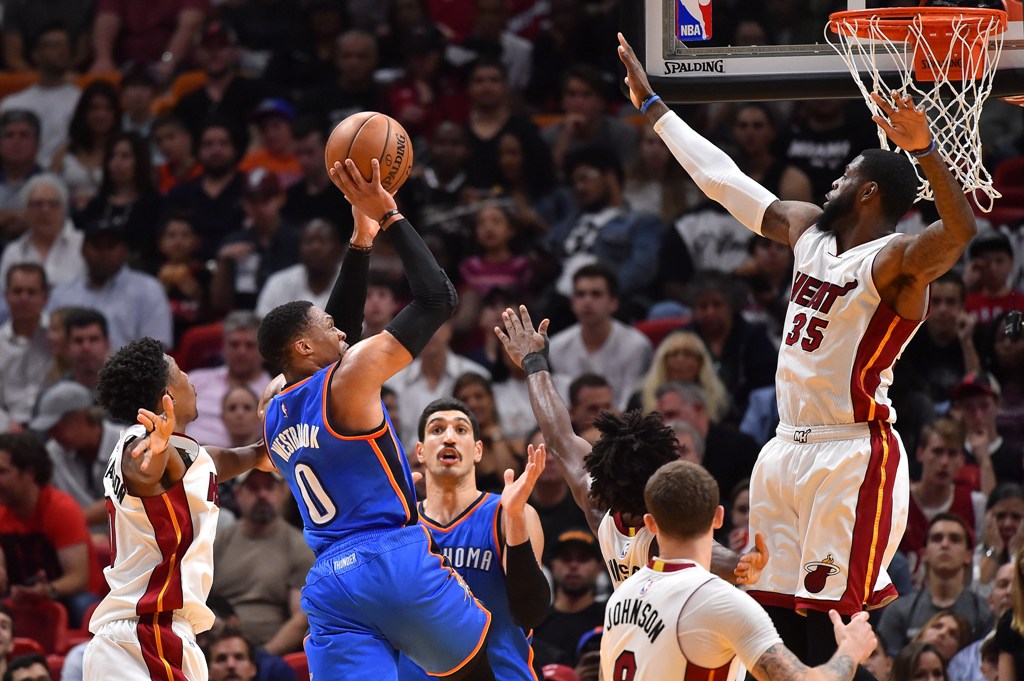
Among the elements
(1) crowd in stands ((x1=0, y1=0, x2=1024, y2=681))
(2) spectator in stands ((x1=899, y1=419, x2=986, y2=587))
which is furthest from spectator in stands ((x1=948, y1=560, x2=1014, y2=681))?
(2) spectator in stands ((x1=899, y1=419, x2=986, y2=587))

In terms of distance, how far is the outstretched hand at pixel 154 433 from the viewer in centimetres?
632

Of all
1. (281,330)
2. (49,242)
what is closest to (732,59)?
(281,330)

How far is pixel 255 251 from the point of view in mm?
13109

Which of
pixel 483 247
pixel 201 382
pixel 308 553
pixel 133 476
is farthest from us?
pixel 483 247

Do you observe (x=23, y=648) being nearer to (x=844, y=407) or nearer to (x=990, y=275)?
(x=844, y=407)

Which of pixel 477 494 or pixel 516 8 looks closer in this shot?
pixel 477 494

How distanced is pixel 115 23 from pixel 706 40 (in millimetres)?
9792

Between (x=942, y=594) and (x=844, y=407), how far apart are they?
338 centimetres

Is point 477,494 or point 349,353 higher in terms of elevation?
point 349,353

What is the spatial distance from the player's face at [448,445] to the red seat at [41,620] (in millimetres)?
3329

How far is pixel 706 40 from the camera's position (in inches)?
286

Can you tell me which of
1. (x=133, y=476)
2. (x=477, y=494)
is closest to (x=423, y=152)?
(x=477, y=494)

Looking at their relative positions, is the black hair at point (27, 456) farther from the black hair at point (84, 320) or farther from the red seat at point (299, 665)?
the red seat at point (299, 665)

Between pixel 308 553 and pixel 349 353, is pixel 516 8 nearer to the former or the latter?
pixel 308 553
